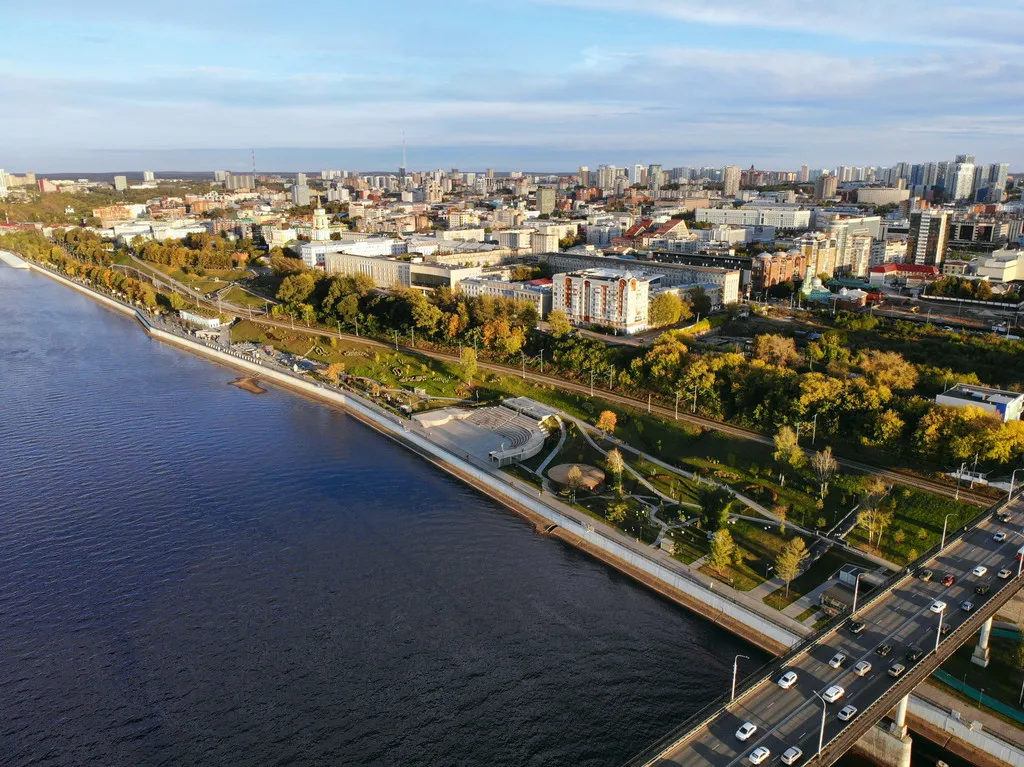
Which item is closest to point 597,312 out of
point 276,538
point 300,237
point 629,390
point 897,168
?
point 629,390

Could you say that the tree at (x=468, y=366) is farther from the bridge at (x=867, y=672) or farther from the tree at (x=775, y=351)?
the bridge at (x=867, y=672)

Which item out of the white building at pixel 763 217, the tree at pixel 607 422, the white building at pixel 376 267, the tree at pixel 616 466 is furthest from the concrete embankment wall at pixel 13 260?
the tree at pixel 616 466

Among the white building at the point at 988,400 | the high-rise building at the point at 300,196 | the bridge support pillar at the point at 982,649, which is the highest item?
the high-rise building at the point at 300,196

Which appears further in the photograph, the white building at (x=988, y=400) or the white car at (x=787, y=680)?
the white building at (x=988, y=400)

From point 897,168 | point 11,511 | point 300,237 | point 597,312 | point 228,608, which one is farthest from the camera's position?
point 897,168

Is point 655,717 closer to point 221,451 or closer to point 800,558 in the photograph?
point 800,558

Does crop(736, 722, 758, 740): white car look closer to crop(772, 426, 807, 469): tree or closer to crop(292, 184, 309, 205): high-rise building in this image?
crop(772, 426, 807, 469): tree

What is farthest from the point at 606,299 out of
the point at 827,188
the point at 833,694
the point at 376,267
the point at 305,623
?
the point at 827,188

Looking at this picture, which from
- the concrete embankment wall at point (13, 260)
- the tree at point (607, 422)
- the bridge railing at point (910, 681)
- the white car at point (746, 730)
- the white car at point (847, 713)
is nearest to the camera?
the bridge railing at point (910, 681)
